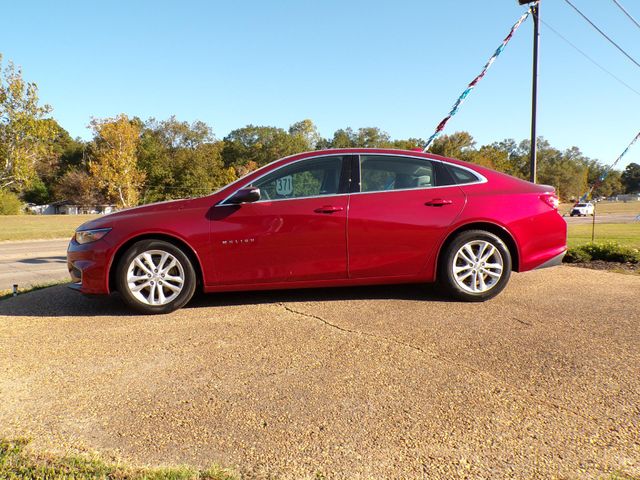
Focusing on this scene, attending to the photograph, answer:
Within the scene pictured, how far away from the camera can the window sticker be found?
429 cm

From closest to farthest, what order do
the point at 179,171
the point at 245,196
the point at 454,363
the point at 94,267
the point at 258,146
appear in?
the point at 454,363 → the point at 94,267 → the point at 245,196 → the point at 179,171 → the point at 258,146

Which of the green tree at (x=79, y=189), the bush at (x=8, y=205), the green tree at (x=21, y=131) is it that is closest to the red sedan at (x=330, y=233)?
the green tree at (x=21, y=131)

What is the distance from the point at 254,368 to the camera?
9.23 feet

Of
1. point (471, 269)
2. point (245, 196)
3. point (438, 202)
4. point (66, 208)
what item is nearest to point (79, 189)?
point (66, 208)

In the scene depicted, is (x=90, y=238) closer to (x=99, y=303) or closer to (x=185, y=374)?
(x=99, y=303)

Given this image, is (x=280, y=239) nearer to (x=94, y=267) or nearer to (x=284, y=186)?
(x=284, y=186)

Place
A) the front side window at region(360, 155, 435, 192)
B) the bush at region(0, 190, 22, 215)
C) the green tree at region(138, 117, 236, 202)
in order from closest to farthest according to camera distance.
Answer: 1. the front side window at region(360, 155, 435, 192)
2. the bush at region(0, 190, 22, 215)
3. the green tree at region(138, 117, 236, 202)

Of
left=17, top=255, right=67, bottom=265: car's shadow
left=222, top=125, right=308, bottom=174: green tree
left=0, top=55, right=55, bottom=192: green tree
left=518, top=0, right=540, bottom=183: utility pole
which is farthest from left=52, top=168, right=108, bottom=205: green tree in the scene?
left=518, top=0, right=540, bottom=183: utility pole

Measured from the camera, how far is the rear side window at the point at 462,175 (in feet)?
14.8

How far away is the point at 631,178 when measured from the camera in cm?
14638

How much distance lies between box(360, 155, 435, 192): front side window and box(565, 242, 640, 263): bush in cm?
422

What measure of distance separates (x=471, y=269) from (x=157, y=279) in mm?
2995

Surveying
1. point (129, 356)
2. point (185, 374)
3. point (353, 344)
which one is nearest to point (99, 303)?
point (129, 356)

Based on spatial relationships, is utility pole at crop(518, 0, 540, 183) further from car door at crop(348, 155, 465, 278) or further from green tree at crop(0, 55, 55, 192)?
green tree at crop(0, 55, 55, 192)
